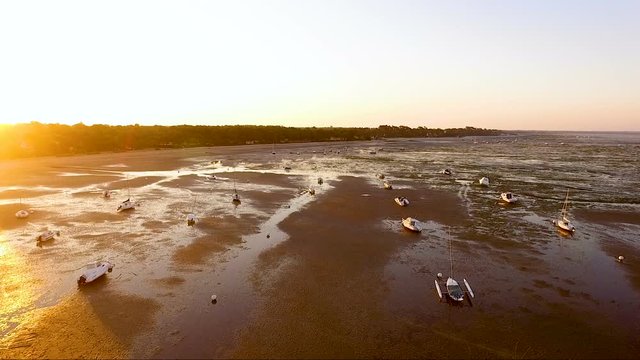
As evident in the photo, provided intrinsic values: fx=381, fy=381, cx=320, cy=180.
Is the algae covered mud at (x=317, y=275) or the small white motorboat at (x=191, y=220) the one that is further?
the small white motorboat at (x=191, y=220)

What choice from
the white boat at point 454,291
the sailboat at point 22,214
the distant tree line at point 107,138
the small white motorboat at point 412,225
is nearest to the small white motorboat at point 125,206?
the sailboat at point 22,214

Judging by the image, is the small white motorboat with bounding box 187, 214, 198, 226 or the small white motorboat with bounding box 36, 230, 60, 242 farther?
the small white motorboat with bounding box 187, 214, 198, 226

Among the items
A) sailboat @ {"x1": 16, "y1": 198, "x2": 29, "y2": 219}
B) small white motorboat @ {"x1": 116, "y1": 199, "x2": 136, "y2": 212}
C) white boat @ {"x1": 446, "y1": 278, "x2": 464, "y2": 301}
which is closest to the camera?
white boat @ {"x1": 446, "y1": 278, "x2": 464, "y2": 301}

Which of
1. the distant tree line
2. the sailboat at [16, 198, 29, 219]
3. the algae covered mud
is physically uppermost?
the distant tree line

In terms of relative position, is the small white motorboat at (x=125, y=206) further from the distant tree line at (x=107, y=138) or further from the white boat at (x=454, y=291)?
the distant tree line at (x=107, y=138)

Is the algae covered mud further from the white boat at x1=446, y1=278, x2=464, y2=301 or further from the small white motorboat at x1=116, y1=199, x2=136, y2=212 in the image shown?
the small white motorboat at x1=116, y1=199, x2=136, y2=212

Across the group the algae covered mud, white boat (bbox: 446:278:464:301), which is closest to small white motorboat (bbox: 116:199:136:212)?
the algae covered mud
